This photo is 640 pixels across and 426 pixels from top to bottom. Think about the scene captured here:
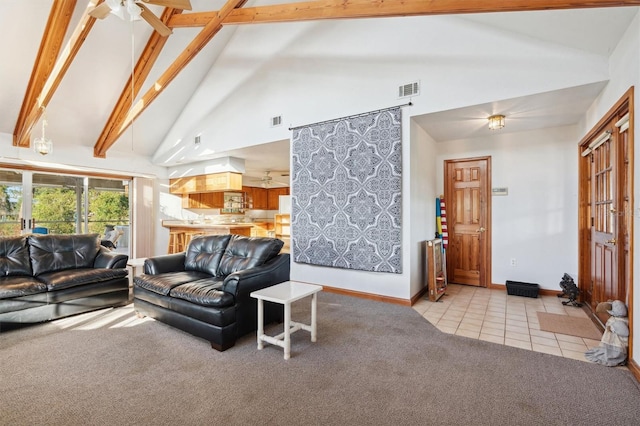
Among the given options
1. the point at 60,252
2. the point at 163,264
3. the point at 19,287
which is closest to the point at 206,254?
the point at 163,264

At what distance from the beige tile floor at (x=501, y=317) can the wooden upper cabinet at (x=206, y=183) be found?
15.3 feet

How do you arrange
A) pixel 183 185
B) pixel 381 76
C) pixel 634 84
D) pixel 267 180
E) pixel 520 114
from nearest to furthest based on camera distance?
pixel 634 84, pixel 520 114, pixel 381 76, pixel 183 185, pixel 267 180

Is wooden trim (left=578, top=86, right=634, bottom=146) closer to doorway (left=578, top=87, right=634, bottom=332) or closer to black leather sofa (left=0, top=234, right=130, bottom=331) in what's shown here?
doorway (left=578, top=87, right=634, bottom=332)

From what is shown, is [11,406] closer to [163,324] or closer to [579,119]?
[163,324]

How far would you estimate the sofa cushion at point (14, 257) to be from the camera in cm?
368

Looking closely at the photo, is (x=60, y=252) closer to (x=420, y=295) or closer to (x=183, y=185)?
(x=183, y=185)

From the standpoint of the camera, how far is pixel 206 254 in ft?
12.6

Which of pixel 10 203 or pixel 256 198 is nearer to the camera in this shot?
pixel 10 203

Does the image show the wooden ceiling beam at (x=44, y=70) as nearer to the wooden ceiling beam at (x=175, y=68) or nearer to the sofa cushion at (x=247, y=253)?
the wooden ceiling beam at (x=175, y=68)

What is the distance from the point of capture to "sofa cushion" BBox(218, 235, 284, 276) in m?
3.38

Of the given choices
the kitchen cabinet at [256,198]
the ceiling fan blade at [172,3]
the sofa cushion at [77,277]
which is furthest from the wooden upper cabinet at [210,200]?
the ceiling fan blade at [172,3]

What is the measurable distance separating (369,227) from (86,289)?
A: 11.9ft

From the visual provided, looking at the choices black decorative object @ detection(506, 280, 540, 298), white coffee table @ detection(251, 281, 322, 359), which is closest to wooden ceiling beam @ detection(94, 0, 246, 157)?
white coffee table @ detection(251, 281, 322, 359)

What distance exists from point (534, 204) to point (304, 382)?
4368 millimetres
